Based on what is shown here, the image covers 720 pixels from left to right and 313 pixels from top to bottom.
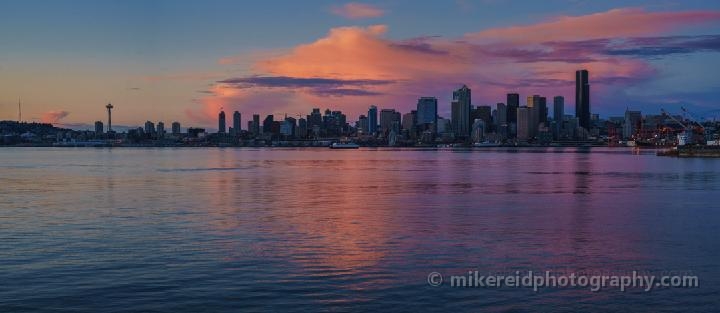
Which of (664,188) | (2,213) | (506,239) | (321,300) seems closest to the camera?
(321,300)

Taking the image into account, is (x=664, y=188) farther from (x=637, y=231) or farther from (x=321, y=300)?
(x=321, y=300)

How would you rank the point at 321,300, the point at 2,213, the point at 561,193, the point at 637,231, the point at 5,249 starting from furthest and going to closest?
1. the point at 561,193
2. the point at 2,213
3. the point at 637,231
4. the point at 5,249
5. the point at 321,300

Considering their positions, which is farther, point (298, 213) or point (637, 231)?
point (298, 213)

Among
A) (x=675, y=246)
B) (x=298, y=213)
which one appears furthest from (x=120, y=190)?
(x=675, y=246)

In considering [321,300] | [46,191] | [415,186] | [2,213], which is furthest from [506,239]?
[46,191]

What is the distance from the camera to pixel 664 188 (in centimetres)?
6269

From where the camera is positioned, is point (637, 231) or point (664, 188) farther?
point (664, 188)

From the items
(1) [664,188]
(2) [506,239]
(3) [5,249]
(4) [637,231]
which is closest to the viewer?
(3) [5,249]

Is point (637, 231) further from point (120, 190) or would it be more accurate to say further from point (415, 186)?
point (120, 190)

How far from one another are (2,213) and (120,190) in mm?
19316

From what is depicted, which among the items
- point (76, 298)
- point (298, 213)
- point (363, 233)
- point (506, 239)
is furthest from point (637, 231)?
point (76, 298)

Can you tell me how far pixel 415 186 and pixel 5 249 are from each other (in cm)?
4212

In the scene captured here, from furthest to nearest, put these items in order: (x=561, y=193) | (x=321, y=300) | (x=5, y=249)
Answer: (x=561, y=193)
(x=5, y=249)
(x=321, y=300)

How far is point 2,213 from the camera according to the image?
39.6 metres
